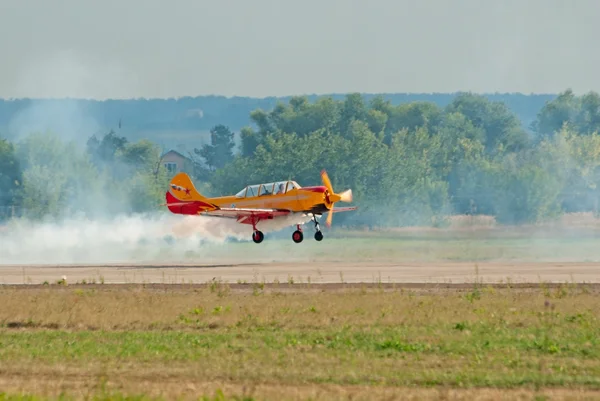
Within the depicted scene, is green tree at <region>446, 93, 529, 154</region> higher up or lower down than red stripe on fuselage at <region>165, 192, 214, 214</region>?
higher up

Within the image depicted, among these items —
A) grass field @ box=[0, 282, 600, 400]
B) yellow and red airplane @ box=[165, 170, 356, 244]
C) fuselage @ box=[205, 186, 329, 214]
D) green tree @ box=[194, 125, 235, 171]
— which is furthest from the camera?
green tree @ box=[194, 125, 235, 171]

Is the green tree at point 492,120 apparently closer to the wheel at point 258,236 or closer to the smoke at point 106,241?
the smoke at point 106,241

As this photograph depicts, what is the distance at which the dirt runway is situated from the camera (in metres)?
46.3

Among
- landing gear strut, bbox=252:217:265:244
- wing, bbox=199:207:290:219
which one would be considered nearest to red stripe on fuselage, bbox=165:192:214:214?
wing, bbox=199:207:290:219

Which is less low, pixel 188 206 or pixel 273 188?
pixel 273 188

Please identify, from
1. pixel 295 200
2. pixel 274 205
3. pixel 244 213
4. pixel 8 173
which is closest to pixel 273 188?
pixel 274 205

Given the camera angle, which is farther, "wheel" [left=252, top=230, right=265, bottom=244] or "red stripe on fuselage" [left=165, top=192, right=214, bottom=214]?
"red stripe on fuselage" [left=165, top=192, right=214, bottom=214]

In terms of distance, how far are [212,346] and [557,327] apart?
29.3 feet

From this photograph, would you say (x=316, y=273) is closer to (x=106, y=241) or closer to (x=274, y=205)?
(x=274, y=205)

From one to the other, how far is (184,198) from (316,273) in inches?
606

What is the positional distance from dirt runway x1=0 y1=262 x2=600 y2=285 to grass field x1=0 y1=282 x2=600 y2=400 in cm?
611

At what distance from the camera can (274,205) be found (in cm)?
5981

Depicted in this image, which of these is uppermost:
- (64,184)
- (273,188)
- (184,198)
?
(64,184)

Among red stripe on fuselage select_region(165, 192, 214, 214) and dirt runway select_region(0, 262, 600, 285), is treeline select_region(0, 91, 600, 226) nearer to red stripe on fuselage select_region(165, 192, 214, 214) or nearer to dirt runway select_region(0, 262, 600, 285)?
red stripe on fuselage select_region(165, 192, 214, 214)
